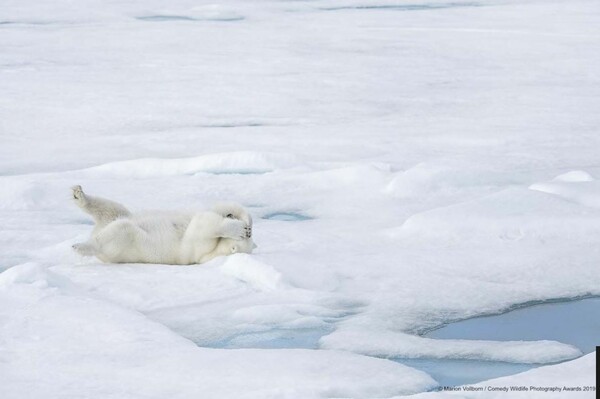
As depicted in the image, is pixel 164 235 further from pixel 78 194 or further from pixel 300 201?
pixel 300 201

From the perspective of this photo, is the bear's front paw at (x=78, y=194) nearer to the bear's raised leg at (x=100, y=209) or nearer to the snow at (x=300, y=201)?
the bear's raised leg at (x=100, y=209)

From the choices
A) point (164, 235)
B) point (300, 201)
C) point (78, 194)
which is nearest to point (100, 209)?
point (78, 194)

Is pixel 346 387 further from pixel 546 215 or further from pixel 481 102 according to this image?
pixel 481 102

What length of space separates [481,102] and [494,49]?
366 cm

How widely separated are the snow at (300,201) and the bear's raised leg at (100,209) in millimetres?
201

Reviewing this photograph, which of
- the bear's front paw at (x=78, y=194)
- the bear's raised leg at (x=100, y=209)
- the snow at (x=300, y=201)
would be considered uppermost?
the bear's front paw at (x=78, y=194)

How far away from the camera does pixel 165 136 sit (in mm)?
8250

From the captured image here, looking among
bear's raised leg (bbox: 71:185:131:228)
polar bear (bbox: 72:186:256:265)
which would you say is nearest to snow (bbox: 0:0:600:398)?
polar bear (bbox: 72:186:256:265)

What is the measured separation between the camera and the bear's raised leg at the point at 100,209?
15.3 ft

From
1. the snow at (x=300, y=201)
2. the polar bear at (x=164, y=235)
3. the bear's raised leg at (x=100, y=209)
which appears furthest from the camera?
the bear's raised leg at (x=100, y=209)

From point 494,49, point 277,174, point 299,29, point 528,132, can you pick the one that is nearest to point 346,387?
point 277,174

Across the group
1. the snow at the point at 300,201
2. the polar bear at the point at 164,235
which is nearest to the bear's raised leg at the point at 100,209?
the polar bear at the point at 164,235

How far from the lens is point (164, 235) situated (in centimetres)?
464

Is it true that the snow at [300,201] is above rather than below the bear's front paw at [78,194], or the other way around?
below
